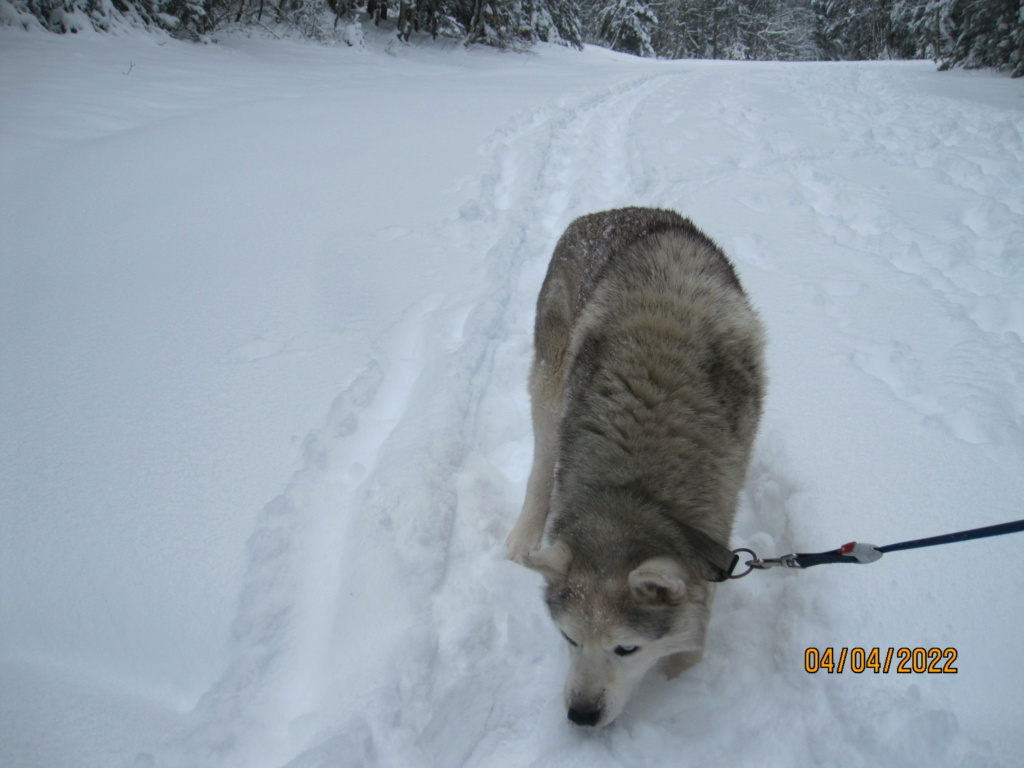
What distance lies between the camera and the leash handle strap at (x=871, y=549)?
173 cm

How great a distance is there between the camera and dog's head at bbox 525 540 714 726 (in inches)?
74.3

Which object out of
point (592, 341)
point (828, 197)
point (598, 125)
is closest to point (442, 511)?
point (592, 341)

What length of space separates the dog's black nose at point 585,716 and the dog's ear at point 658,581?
17.6 inches

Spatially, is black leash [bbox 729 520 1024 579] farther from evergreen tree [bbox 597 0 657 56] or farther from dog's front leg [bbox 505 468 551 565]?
evergreen tree [bbox 597 0 657 56]

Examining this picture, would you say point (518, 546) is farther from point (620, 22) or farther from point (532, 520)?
point (620, 22)

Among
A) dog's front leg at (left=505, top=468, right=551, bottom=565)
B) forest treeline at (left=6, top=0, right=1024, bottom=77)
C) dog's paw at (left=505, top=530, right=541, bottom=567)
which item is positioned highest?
forest treeline at (left=6, top=0, right=1024, bottom=77)

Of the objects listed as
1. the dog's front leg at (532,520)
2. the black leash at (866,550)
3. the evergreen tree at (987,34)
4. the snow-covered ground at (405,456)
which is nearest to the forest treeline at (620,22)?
the evergreen tree at (987,34)

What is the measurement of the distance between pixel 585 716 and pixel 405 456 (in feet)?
5.87

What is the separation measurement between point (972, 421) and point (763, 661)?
2.02 metres

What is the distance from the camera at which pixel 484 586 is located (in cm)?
273

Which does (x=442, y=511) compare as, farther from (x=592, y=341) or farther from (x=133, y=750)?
(x=133, y=750)

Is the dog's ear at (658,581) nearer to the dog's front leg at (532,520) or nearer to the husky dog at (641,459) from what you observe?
the husky dog at (641,459)

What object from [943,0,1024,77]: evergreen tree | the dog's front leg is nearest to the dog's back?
the dog's front leg
